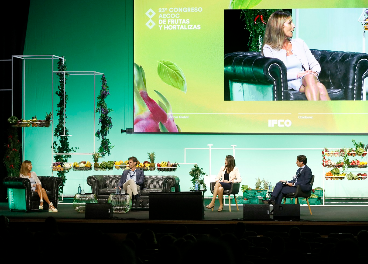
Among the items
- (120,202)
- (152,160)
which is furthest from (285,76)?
(120,202)

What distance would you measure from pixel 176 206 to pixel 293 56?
4518mm

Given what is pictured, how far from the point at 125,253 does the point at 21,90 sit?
10208 mm

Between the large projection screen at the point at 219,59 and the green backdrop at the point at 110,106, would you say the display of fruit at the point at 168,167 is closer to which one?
the large projection screen at the point at 219,59

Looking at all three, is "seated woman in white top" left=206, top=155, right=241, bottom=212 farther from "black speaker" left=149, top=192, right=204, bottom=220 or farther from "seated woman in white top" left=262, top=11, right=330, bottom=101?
"seated woman in white top" left=262, top=11, right=330, bottom=101

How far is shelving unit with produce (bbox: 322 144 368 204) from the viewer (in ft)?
31.4

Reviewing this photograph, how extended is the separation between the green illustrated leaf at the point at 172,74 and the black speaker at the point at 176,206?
12.1ft

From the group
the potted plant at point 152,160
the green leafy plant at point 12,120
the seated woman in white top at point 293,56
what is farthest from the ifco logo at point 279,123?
the green leafy plant at point 12,120

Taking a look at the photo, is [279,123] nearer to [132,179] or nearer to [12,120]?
[132,179]

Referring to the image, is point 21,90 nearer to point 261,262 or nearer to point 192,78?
point 192,78

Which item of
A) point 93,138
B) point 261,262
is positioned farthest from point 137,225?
point 93,138

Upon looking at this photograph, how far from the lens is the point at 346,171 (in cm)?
1007

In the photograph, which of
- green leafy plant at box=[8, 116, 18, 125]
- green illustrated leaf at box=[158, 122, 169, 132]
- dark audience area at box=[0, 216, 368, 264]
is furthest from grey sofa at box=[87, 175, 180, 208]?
dark audience area at box=[0, 216, 368, 264]

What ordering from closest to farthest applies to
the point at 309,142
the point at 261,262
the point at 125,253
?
the point at 125,253 → the point at 261,262 → the point at 309,142

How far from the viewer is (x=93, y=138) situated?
1134cm
